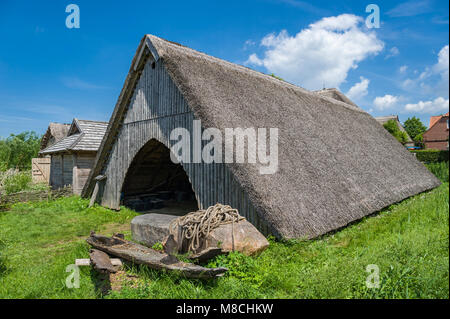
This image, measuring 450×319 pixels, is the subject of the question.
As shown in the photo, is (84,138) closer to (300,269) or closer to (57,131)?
(57,131)

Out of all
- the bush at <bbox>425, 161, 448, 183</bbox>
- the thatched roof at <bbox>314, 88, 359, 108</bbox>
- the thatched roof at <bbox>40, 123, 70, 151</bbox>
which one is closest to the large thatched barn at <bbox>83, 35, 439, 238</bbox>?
the bush at <bbox>425, 161, 448, 183</bbox>

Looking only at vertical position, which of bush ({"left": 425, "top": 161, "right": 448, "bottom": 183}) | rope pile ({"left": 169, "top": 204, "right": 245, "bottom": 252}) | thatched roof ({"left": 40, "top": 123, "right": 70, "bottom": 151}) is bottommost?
rope pile ({"left": 169, "top": 204, "right": 245, "bottom": 252})

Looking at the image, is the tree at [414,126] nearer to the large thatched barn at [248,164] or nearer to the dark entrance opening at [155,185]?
the large thatched barn at [248,164]

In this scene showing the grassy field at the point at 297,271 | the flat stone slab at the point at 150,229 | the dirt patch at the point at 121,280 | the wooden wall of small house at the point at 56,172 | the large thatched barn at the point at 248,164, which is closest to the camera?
the grassy field at the point at 297,271

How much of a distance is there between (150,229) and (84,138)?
11.7 meters

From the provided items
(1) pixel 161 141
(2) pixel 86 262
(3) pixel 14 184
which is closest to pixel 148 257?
(2) pixel 86 262

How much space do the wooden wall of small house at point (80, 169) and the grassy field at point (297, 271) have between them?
8.09m

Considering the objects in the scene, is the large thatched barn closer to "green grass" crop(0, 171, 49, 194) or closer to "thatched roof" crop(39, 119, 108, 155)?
"thatched roof" crop(39, 119, 108, 155)

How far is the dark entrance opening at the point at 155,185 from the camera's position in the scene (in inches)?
455

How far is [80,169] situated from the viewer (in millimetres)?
15320

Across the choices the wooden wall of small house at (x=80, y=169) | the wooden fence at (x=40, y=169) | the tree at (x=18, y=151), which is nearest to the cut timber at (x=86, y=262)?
the wooden wall of small house at (x=80, y=169)

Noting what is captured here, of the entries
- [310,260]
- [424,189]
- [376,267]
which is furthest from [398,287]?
[424,189]

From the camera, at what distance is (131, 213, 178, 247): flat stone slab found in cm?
582

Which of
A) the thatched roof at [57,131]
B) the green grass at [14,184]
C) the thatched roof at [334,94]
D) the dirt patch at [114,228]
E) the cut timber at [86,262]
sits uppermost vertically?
the thatched roof at [334,94]
